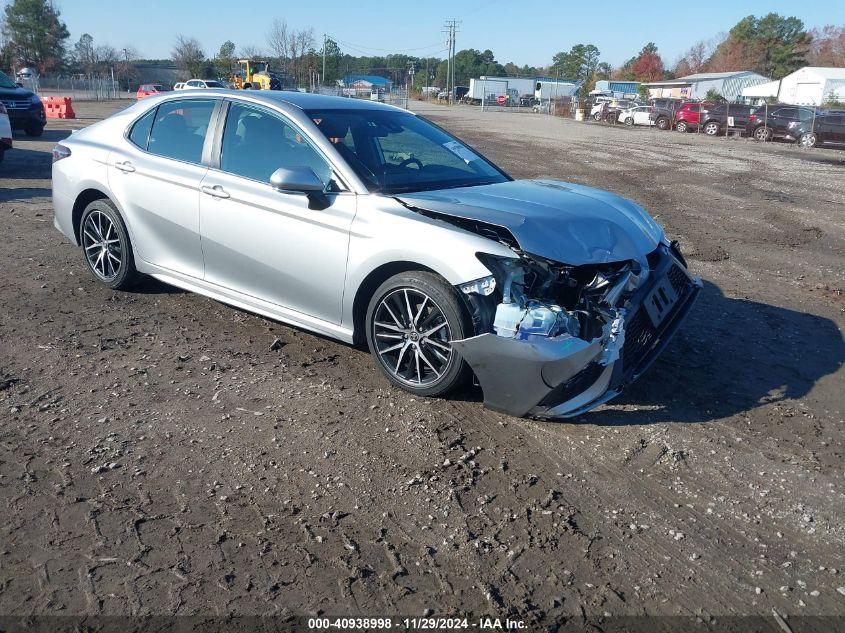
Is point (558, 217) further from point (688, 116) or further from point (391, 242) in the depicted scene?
point (688, 116)

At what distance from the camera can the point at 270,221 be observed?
15.4ft

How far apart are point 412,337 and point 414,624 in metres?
1.95

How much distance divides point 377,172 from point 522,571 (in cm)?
281

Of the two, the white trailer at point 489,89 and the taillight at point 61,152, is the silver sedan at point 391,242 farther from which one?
the white trailer at point 489,89

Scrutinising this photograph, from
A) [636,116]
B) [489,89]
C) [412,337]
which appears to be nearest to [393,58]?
[489,89]

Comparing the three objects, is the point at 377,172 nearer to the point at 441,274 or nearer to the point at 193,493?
the point at 441,274

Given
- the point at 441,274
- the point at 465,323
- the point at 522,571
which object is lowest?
the point at 522,571

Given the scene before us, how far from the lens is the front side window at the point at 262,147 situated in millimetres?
4684

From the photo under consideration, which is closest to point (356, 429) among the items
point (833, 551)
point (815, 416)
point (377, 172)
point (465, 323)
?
point (465, 323)

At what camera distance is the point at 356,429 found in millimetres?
3930

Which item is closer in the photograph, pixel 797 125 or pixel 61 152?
pixel 61 152

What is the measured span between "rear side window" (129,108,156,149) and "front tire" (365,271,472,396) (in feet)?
8.93

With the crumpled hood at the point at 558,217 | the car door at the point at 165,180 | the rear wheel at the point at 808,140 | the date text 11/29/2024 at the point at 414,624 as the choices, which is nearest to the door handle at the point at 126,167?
the car door at the point at 165,180

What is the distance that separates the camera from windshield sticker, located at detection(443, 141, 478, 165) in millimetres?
5453
